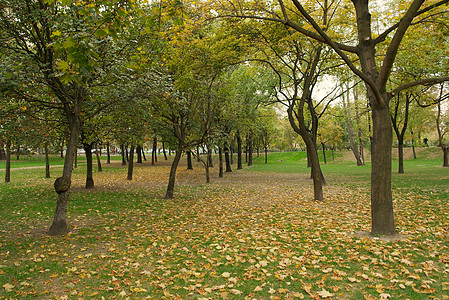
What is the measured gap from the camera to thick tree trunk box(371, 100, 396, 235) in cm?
634

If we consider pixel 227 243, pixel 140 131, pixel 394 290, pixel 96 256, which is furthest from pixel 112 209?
pixel 394 290

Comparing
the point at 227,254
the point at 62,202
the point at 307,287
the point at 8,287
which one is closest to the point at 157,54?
the point at 62,202

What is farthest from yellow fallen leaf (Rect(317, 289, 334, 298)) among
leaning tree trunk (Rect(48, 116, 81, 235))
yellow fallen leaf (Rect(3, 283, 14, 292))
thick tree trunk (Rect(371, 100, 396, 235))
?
leaning tree trunk (Rect(48, 116, 81, 235))

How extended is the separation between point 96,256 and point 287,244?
162 inches

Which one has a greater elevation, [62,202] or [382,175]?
[382,175]

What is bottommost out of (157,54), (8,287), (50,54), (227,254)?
(227,254)

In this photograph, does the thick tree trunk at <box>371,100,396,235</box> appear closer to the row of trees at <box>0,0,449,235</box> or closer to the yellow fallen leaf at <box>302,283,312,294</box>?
the row of trees at <box>0,0,449,235</box>

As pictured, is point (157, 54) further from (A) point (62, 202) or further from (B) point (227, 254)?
(B) point (227, 254)

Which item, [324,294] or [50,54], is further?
[50,54]

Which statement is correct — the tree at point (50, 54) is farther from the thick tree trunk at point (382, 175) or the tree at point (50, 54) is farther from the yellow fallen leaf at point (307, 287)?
the thick tree trunk at point (382, 175)

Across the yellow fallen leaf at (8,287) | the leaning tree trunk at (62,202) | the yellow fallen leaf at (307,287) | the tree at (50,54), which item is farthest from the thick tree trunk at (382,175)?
the leaning tree trunk at (62,202)

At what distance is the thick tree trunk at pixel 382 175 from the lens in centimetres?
634

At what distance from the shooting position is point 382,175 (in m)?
6.38

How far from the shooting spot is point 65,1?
140 inches
